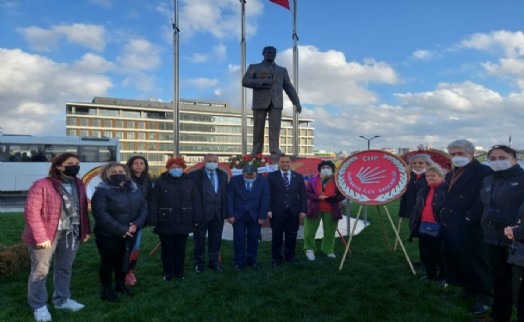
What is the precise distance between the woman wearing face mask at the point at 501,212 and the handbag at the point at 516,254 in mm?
179

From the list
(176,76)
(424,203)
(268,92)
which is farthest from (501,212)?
(176,76)

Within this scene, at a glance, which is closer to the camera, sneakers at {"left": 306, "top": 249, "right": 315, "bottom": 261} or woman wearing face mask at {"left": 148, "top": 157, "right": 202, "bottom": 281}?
woman wearing face mask at {"left": 148, "top": 157, "right": 202, "bottom": 281}

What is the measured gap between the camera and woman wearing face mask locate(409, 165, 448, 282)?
17.6 ft

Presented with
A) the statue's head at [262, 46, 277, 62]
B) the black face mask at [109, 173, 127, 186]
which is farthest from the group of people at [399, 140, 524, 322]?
the statue's head at [262, 46, 277, 62]

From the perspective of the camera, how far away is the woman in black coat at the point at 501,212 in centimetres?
378

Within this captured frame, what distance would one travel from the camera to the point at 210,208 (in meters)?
6.18

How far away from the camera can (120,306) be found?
15.4 feet

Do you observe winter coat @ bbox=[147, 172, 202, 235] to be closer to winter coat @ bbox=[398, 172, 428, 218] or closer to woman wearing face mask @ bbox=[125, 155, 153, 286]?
woman wearing face mask @ bbox=[125, 155, 153, 286]

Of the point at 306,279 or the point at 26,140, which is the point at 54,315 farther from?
the point at 26,140

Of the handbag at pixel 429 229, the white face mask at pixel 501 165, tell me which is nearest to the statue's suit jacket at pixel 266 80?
the handbag at pixel 429 229

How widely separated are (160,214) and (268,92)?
5644 mm

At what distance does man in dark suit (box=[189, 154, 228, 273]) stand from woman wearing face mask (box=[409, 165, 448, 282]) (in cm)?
305

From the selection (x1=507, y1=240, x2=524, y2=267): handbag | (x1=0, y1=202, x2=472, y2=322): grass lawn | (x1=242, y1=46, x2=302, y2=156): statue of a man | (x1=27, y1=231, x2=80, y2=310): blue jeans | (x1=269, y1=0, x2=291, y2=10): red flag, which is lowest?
(x1=0, y1=202, x2=472, y2=322): grass lawn

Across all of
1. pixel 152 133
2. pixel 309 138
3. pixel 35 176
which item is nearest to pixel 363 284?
pixel 35 176
